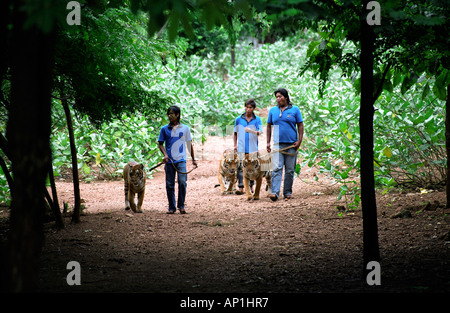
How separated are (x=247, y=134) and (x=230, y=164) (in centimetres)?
88

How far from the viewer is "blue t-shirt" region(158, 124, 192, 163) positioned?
9680 millimetres

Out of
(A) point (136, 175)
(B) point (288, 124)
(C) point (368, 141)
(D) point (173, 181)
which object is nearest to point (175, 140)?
(D) point (173, 181)

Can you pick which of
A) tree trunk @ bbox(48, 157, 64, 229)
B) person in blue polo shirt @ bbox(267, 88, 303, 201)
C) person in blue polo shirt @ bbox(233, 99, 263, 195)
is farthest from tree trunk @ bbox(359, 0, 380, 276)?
person in blue polo shirt @ bbox(233, 99, 263, 195)

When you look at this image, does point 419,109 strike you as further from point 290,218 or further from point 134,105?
point 134,105

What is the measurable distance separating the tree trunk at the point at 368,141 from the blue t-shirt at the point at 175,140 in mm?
5383

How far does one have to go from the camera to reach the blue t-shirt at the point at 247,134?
12164 millimetres

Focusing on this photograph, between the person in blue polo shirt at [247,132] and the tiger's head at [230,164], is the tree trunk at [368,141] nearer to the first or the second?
the person in blue polo shirt at [247,132]

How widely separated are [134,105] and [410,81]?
3.95 m

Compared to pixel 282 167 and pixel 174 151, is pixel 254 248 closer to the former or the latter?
pixel 174 151

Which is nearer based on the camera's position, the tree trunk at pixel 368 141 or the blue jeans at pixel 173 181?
→ the tree trunk at pixel 368 141

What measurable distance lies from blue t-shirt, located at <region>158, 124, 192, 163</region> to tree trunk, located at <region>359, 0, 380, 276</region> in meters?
5.38

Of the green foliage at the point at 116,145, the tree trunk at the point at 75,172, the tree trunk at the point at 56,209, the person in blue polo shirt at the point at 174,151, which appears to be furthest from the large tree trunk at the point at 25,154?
the green foliage at the point at 116,145

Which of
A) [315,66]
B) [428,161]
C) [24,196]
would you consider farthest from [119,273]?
[428,161]
